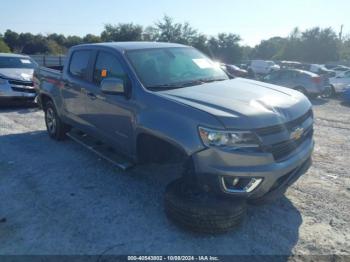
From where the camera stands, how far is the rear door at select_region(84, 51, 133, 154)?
13.6 feet

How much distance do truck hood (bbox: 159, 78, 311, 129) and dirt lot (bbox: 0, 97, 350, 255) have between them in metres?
1.14

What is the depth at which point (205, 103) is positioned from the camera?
3.38 metres

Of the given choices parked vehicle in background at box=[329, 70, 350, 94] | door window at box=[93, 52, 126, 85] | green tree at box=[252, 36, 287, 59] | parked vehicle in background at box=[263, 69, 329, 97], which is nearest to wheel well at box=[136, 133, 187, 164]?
door window at box=[93, 52, 126, 85]

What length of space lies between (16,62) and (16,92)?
1.91m

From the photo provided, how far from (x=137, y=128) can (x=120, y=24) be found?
48302 mm

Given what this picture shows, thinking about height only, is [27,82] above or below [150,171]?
above

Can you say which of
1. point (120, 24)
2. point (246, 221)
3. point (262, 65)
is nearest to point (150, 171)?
point (246, 221)

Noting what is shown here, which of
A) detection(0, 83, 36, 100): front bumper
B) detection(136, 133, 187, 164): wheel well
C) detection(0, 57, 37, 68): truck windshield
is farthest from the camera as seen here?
detection(0, 57, 37, 68): truck windshield

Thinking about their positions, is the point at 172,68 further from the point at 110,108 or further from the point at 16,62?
the point at 16,62

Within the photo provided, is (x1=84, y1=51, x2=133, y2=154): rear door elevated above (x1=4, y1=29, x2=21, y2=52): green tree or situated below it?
below

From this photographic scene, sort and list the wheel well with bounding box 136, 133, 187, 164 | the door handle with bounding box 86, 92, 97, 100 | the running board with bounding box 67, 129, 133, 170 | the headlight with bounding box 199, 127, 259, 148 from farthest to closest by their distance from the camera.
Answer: the door handle with bounding box 86, 92, 97, 100
the running board with bounding box 67, 129, 133, 170
the wheel well with bounding box 136, 133, 187, 164
the headlight with bounding box 199, 127, 259, 148

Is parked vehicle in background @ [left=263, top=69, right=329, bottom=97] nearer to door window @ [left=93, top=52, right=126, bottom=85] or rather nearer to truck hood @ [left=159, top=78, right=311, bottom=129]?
truck hood @ [left=159, top=78, right=311, bottom=129]

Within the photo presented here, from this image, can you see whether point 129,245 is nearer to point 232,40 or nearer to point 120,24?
point 120,24

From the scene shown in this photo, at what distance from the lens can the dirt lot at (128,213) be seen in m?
3.23
